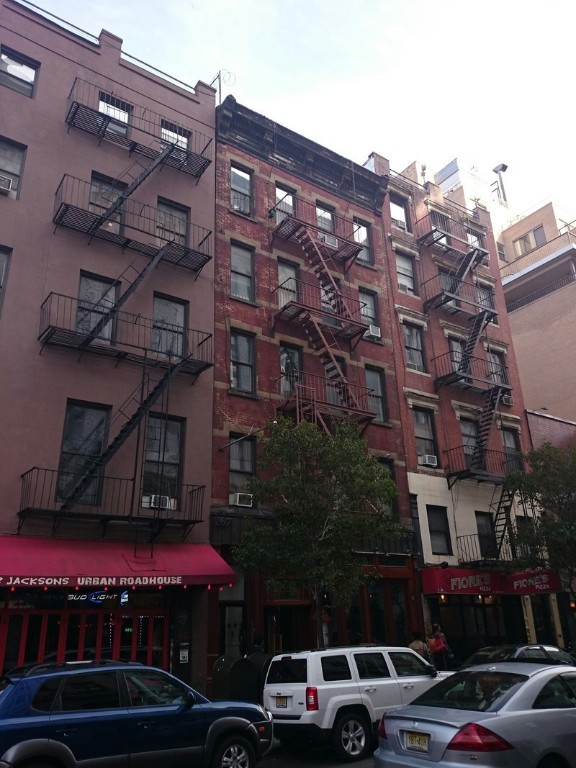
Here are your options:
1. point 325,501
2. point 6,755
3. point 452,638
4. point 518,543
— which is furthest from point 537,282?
point 6,755

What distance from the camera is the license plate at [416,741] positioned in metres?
6.82

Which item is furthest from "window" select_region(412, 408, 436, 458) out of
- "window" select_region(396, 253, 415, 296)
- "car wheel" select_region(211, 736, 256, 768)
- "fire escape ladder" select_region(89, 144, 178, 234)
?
"car wheel" select_region(211, 736, 256, 768)

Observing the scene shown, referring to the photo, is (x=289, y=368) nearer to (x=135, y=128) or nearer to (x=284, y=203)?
(x=284, y=203)

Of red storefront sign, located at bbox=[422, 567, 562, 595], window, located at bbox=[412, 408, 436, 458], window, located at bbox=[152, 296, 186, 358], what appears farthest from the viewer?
Result: window, located at bbox=[412, 408, 436, 458]

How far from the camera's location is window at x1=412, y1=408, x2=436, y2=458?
2416 cm

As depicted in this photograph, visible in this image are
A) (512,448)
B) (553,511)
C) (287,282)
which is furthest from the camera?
(512,448)

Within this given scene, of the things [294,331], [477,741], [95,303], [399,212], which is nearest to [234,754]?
[477,741]

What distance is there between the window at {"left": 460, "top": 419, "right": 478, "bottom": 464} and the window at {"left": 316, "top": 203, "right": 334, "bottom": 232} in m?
9.82

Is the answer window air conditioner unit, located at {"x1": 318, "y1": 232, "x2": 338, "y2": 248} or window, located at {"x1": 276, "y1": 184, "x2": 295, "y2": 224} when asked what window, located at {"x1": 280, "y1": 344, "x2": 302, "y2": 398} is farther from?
window, located at {"x1": 276, "y1": 184, "x2": 295, "y2": 224}

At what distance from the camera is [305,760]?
10.5m

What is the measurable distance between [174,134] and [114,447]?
39.4 ft

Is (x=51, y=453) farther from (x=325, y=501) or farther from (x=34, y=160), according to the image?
(x=34, y=160)

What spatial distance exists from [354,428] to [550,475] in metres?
8.63

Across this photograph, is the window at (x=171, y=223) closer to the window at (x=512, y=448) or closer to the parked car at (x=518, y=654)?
the parked car at (x=518, y=654)
